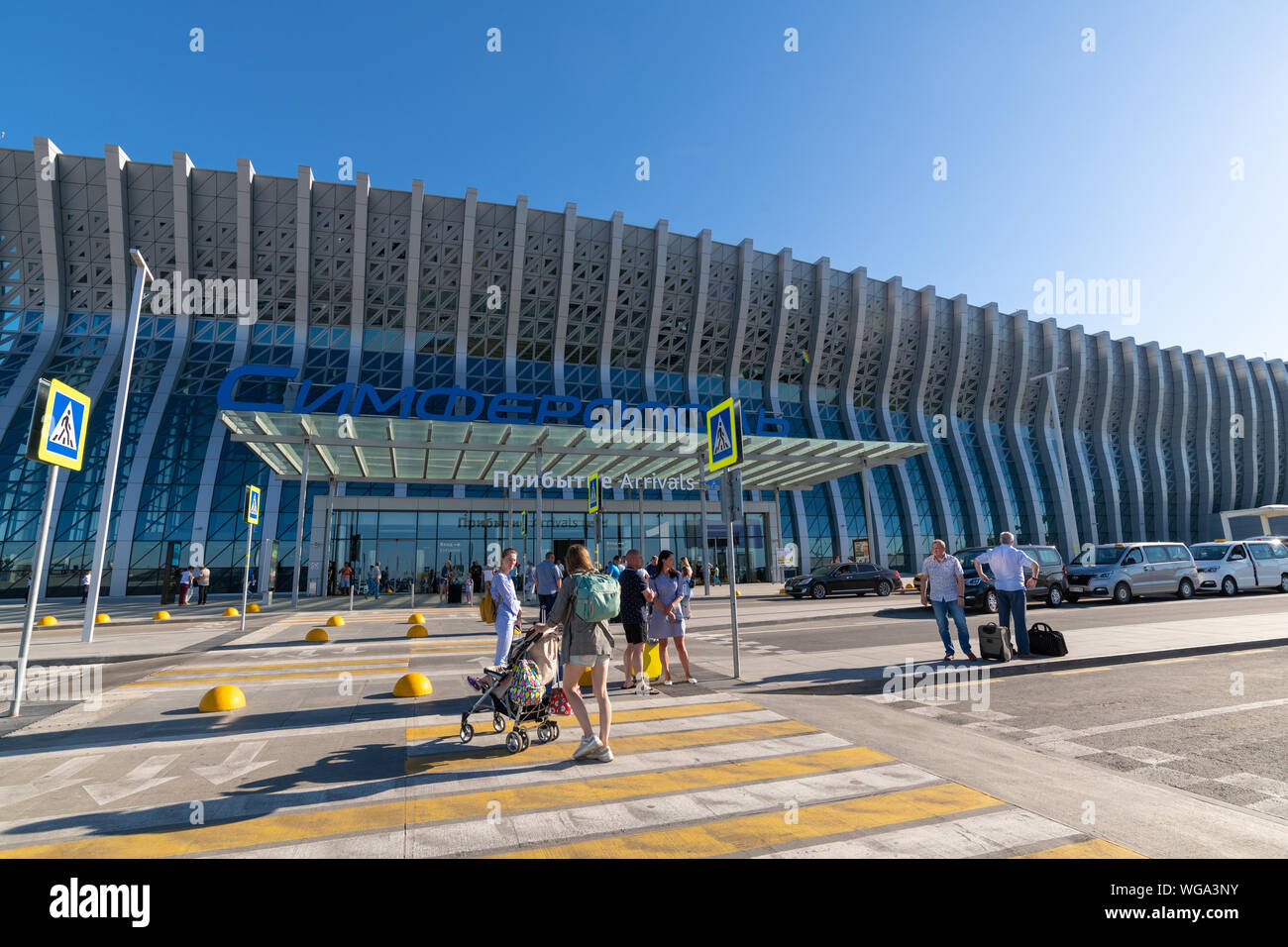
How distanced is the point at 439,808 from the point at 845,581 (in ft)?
87.4

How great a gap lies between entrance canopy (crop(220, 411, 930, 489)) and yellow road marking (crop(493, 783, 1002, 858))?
20619 mm

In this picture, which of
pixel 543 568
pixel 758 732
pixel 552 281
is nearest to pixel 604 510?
pixel 552 281

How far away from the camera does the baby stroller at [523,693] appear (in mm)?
6086

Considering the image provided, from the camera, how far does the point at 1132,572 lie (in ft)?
66.7

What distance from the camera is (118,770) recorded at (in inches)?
210

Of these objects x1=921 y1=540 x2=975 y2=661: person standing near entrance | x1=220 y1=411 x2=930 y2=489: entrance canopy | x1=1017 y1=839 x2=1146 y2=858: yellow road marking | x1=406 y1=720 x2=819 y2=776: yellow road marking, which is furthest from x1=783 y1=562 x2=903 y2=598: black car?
x1=1017 y1=839 x2=1146 y2=858: yellow road marking

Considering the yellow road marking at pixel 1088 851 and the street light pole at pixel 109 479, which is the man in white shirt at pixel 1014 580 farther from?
the street light pole at pixel 109 479

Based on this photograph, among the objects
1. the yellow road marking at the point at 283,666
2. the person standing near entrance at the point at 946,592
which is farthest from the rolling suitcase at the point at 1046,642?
the yellow road marking at the point at 283,666

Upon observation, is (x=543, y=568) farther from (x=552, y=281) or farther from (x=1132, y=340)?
(x=1132, y=340)

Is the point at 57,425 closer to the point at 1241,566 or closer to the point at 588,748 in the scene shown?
the point at 588,748

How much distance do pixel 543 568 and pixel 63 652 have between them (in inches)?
396

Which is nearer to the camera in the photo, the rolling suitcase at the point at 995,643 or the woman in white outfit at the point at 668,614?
the woman in white outfit at the point at 668,614

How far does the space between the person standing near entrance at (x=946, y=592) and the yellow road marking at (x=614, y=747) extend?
4670 mm

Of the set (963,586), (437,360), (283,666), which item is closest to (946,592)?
(963,586)
